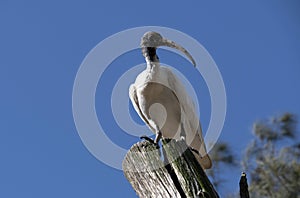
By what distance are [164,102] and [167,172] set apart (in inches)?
108

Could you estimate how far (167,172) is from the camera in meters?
3.97

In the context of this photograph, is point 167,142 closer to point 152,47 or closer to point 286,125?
point 152,47

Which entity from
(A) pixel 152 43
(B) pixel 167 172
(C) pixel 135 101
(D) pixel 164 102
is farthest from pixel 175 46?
(B) pixel 167 172

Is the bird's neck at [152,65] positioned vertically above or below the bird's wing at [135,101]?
above

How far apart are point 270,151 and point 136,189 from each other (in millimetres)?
10272

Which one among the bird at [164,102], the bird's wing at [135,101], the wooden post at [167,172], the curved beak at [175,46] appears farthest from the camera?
the bird's wing at [135,101]

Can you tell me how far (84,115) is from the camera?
17.9 feet

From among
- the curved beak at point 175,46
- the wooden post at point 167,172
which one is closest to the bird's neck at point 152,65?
the curved beak at point 175,46

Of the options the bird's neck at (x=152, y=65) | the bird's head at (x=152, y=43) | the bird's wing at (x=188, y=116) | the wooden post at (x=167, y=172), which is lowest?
the wooden post at (x=167, y=172)

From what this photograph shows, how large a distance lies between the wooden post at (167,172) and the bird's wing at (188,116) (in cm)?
220

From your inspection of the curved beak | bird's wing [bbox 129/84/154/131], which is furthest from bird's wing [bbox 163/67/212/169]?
bird's wing [bbox 129/84/154/131]

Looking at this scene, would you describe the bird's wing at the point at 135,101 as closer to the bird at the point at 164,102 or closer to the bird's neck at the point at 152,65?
the bird at the point at 164,102

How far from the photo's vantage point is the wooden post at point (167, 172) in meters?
3.80

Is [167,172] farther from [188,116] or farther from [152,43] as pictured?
[152,43]
